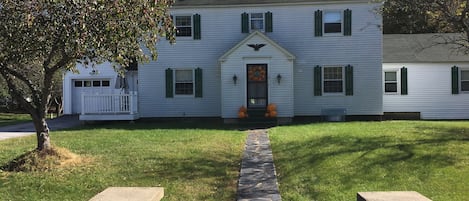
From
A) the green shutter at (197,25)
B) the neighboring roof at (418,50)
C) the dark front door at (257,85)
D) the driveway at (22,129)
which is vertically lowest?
the driveway at (22,129)

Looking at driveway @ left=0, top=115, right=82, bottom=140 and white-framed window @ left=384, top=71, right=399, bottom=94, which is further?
white-framed window @ left=384, top=71, right=399, bottom=94

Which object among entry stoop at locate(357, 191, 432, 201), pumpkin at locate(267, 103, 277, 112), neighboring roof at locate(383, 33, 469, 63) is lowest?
entry stoop at locate(357, 191, 432, 201)

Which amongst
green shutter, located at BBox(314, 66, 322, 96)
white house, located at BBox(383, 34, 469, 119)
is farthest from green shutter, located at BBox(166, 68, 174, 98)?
white house, located at BBox(383, 34, 469, 119)

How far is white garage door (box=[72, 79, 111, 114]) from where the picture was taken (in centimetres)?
2786

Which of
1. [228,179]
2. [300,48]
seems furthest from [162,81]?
[228,179]

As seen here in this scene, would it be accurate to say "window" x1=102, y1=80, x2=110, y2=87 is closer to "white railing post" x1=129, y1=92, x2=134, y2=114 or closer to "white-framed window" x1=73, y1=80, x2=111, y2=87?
"white-framed window" x1=73, y1=80, x2=111, y2=87

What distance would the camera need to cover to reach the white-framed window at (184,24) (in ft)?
74.6

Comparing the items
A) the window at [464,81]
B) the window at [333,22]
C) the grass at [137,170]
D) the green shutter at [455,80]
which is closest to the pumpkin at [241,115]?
the window at [333,22]

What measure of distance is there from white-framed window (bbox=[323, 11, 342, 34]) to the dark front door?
3.44m

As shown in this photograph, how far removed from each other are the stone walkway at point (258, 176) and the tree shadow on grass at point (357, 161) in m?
0.22

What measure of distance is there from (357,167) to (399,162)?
38.4 inches

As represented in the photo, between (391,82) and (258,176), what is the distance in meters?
17.0

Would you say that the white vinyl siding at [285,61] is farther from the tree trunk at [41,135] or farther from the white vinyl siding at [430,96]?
the tree trunk at [41,135]

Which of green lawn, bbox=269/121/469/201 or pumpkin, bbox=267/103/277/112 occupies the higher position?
pumpkin, bbox=267/103/277/112
